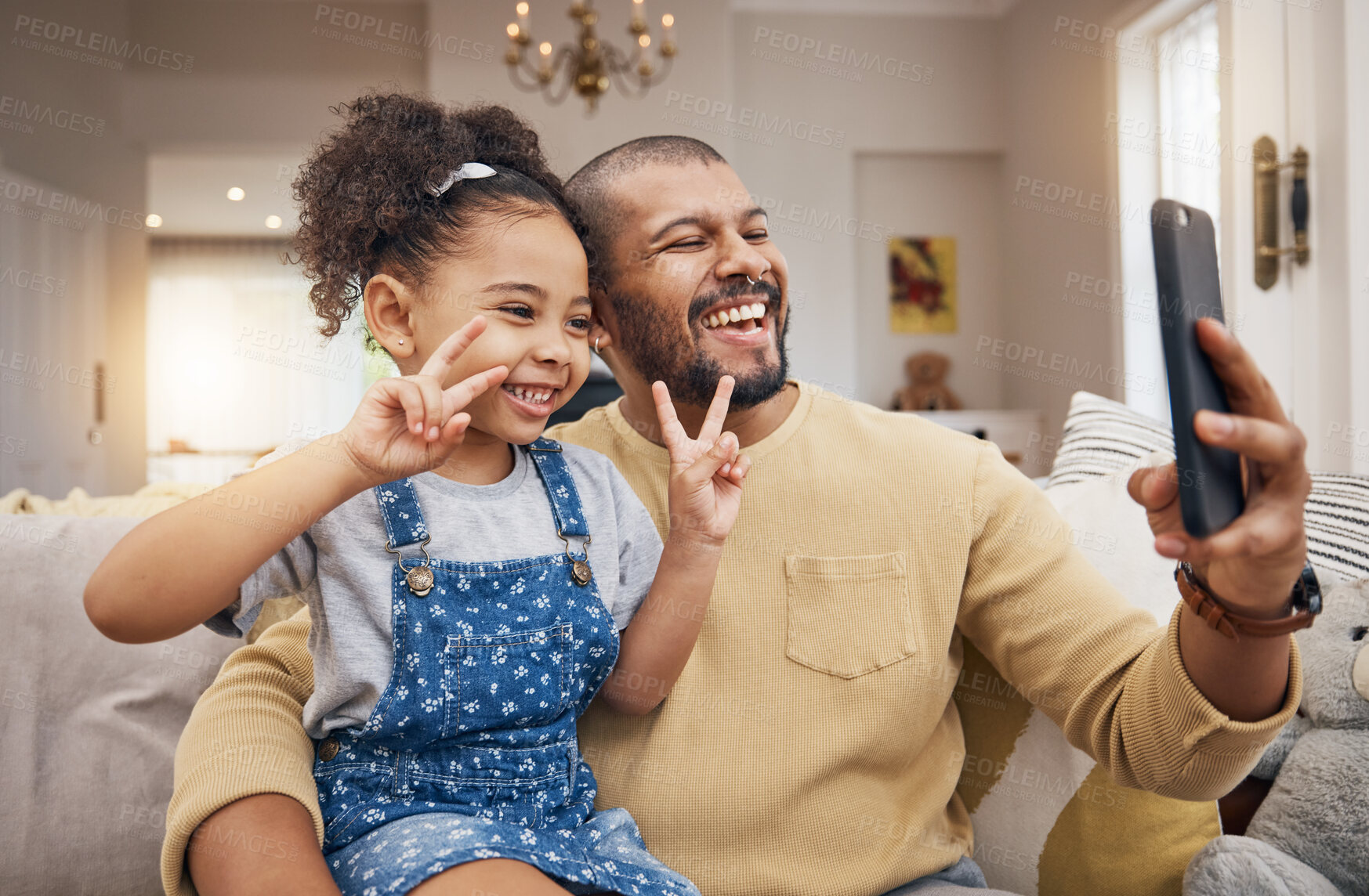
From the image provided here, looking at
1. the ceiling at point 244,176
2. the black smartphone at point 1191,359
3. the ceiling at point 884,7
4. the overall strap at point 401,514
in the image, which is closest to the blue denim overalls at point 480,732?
the overall strap at point 401,514

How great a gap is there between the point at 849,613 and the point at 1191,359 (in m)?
0.62

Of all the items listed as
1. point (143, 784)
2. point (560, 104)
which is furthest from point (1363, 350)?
point (560, 104)

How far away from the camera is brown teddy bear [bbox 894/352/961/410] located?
6.05 m

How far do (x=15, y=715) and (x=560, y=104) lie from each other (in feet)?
16.7

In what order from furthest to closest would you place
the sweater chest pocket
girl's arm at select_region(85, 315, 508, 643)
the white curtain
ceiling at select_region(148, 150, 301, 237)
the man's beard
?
the white curtain → ceiling at select_region(148, 150, 301, 237) → the man's beard → the sweater chest pocket → girl's arm at select_region(85, 315, 508, 643)

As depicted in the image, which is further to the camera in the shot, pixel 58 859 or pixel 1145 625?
pixel 58 859

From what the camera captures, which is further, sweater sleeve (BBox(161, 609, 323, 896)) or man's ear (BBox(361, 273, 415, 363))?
man's ear (BBox(361, 273, 415, 363))

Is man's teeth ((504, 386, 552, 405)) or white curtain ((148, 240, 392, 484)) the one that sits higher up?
white curtain ((148, 240, 392, 484))

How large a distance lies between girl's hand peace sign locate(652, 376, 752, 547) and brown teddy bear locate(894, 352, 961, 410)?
5125 mm

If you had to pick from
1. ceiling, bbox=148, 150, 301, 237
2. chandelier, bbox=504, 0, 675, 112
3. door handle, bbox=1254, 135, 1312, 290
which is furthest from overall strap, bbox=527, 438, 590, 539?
ceiling, bbox=148, 150, 301, 237

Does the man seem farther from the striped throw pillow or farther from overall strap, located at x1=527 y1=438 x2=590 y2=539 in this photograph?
the striped throw pillow

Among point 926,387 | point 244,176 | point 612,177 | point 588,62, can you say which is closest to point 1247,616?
point 612,177

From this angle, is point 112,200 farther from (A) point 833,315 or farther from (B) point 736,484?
(B) point 736,484

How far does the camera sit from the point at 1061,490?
1464mm
